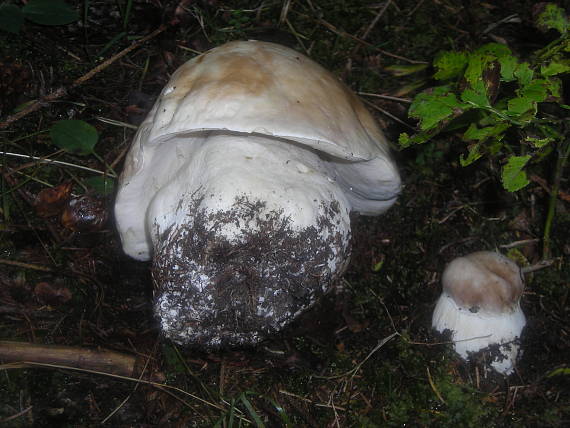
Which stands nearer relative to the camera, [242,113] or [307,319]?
[242,113]

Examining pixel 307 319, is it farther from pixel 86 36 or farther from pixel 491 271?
pixel 86 36

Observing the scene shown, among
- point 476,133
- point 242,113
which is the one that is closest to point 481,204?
point 476,133

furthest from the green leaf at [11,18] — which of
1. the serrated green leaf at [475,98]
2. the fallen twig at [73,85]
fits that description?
the serrated green leaf at [475,98]

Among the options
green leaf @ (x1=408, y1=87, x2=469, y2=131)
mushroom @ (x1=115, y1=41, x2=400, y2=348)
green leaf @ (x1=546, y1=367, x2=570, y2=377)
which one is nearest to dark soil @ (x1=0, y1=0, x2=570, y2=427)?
green leaf @ (x1=546, y1=367, x2=570, y2=377)

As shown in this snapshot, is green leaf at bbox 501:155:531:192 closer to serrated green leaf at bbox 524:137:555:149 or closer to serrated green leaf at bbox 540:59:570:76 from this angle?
serrated green leaf at bbox 524:137:555:149

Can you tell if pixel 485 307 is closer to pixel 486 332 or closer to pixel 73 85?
pixel 486 332

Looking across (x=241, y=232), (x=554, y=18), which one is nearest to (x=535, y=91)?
(x=554, y=18)
